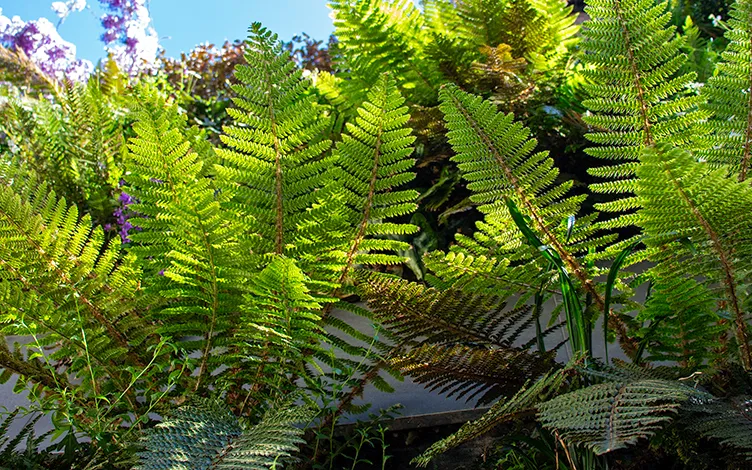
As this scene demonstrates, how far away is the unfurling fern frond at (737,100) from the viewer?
4.21 feet

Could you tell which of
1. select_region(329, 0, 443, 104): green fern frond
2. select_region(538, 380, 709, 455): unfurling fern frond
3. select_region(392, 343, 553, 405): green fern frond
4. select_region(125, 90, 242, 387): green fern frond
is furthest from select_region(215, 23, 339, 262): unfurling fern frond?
select_region(329, 0, 443, 104): green fern frond

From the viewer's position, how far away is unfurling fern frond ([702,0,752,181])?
1.28m

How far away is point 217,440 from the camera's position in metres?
0.97

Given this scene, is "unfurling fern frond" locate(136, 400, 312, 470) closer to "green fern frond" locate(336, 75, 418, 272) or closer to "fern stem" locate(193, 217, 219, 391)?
"fern stem" locate(193, 217, 219, 391)

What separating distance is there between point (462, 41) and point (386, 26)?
347 mm

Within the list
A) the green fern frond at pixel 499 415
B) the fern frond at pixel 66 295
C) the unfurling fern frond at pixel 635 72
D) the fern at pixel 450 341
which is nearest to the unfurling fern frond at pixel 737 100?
the unfurling fern frond at pixel 635 72

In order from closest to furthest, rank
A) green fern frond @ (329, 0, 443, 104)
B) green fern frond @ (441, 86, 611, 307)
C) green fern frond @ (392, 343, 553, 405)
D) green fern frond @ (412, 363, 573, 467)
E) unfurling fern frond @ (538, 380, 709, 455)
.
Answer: unfurling fern frond @ (538, 380, 709, 455), green fern frond @ (412, 363, 573, 467), green fern frond @ (392, 343, 553, 405), green fern frond @ (441, 86, 611, 307), green fern frond @ (329, 0, 443, 104)

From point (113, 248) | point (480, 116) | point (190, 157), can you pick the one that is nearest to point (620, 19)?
point (480, 116)

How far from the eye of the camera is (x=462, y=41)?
246cm

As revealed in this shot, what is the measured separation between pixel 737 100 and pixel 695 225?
16.2 inches

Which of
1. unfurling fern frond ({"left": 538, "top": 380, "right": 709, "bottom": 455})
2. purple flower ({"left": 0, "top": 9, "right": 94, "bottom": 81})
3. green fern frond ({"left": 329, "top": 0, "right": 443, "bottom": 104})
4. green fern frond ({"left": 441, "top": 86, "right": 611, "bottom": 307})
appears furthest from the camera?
purple flower ({"left": 0, "top": 9, "right": 94, "bottom": 81})

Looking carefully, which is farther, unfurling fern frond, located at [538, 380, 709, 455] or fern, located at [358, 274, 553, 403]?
fern, located at [358, 274, 553, 403]

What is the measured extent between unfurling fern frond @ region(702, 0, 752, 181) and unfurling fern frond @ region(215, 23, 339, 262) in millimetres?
807

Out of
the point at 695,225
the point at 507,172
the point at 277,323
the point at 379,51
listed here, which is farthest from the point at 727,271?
the point at 379,51
